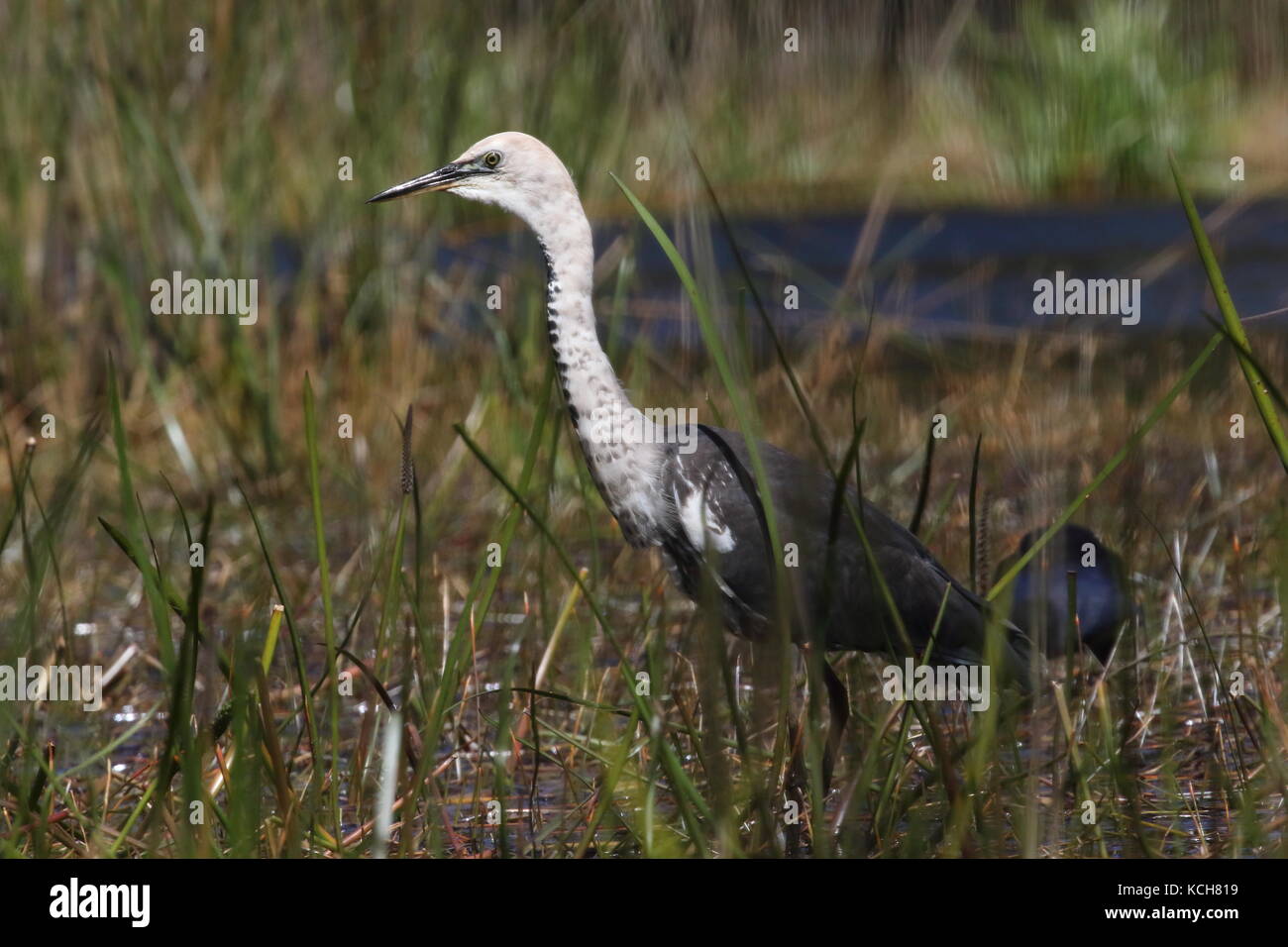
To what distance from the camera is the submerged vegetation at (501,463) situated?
7.37 ft

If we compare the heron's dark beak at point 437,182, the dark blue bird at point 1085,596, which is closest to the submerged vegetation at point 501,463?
the dark blue bird at point 1085,596

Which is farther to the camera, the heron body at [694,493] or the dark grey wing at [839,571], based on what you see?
the dark grey wing at [839,571]

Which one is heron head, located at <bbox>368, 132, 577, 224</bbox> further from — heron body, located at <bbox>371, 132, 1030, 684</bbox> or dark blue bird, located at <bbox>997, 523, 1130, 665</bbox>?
dark blue bird, located at <bbox>997, 523, 1130, 665</bbox>

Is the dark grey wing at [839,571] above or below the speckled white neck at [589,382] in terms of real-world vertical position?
below

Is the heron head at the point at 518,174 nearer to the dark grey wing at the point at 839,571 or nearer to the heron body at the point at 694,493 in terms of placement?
the heron body at the point at 694,493

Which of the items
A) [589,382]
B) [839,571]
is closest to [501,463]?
[839,571]

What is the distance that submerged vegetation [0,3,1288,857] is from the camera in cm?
225

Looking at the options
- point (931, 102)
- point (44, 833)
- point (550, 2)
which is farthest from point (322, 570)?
point (931, 102)

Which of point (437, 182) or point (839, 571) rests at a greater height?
point (437, 182)

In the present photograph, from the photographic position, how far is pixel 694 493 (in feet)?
9.24

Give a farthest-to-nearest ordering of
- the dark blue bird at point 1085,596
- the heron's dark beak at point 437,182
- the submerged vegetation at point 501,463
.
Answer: the dark blue bird at point 1085,596, the heron's dark beak at point 437,182, the submerged vegetation at point 501,463

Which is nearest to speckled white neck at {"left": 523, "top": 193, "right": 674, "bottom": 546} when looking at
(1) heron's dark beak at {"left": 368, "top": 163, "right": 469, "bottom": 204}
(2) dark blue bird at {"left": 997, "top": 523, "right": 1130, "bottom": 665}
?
(1) heron's dark beak at {"left": 368, "top": 163, "right": 469, "bottom": 204}

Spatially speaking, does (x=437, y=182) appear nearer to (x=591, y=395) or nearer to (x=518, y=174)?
(x=518, y=174)

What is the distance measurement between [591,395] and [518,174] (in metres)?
0.37
